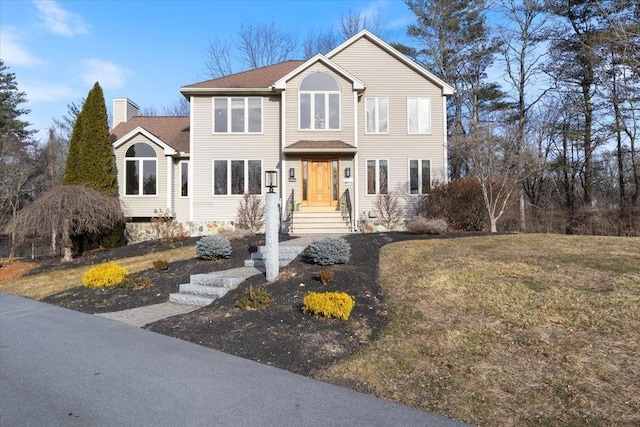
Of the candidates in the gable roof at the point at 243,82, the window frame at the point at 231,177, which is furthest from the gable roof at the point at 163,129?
the gable roof at the point at 243,82

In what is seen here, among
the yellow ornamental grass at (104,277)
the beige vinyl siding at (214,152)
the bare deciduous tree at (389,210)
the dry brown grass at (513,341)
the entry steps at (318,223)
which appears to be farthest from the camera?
the beige vinyl siding at (214,152)

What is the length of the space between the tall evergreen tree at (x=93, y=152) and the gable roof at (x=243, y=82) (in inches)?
151

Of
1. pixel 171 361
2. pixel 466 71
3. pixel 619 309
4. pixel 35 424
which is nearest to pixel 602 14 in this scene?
pixel 466 71

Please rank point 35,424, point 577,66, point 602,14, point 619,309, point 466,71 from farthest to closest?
point 466,71
point 577,66
point 602,14
point 619,309
point 35,424

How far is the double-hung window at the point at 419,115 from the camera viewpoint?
18016 mm

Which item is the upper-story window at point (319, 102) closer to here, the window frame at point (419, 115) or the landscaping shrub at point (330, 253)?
the window frame at point (419, 115)

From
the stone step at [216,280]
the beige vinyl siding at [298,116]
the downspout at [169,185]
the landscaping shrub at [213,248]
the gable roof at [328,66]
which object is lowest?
the stone step at [216,280]

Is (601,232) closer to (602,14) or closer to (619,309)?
(602,14)

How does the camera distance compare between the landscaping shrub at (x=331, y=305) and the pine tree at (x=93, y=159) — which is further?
the pine tree at (x=93, y=159)

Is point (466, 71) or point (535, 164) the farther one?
point (466, 71)

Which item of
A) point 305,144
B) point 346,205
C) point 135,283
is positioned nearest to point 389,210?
point 346,205

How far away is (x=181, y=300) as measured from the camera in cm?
834

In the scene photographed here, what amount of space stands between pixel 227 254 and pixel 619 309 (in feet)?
28.2

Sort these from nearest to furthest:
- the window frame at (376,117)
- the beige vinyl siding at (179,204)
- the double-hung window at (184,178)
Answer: the window frame at (376,117)
the beige vinyl siding at (179,204)
the double-hung window at (184,178)
